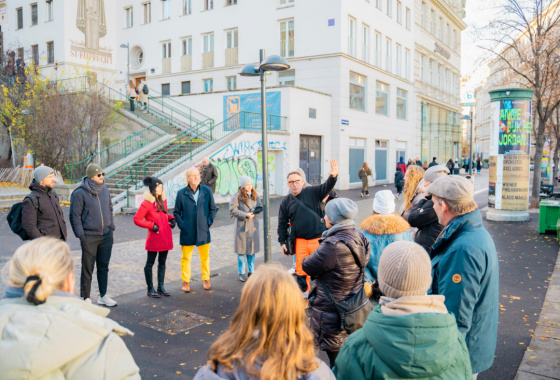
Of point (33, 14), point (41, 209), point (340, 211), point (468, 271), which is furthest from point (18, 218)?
point (33, 14)

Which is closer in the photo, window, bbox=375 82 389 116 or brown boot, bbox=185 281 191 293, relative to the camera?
brown boot, bbox=185 281 191 293

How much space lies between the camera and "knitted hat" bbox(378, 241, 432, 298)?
2.16 meters

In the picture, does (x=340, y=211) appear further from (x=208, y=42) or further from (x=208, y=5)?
(x=208, y=5)

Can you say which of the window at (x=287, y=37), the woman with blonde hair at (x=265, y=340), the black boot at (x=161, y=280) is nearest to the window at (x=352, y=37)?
the window at (x=287, y=37)

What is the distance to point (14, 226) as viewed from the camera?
18.7ft

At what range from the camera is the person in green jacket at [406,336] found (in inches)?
76.9

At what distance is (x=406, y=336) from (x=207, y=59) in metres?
30.4

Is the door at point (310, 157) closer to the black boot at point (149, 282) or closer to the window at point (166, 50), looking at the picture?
the window at point (166, 50)

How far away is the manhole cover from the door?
59.6 feet

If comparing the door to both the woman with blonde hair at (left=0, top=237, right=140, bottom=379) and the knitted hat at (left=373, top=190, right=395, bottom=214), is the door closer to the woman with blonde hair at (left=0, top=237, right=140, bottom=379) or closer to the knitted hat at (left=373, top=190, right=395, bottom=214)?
the knitted hat at (left=373, top=190, right=395, bottom=214)

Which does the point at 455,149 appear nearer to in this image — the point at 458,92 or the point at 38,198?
the point at 458,92

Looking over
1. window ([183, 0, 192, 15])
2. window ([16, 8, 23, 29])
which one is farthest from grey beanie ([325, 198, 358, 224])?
window ([16, 8, 23, 29])

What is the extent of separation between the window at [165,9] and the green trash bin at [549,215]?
27.7 m

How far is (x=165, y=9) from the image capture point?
32.0 meters
